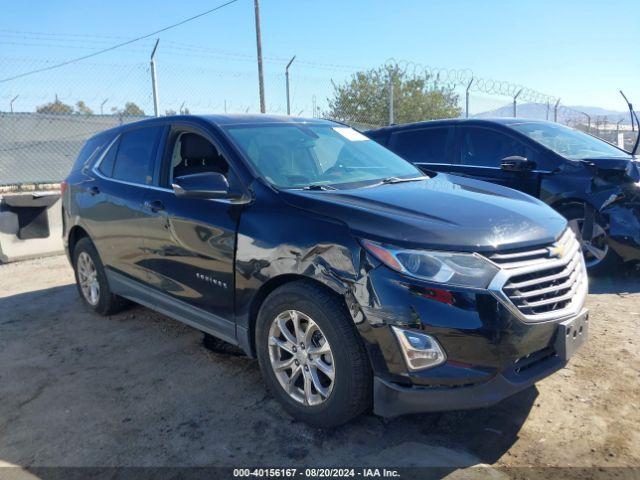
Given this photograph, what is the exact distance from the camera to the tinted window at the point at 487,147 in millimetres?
5938

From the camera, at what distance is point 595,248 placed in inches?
215

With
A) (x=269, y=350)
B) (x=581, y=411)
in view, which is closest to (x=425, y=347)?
(x=269, y=350)

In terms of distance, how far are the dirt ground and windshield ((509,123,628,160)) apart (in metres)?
2.11

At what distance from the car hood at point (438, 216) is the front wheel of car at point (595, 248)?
2.57 meters

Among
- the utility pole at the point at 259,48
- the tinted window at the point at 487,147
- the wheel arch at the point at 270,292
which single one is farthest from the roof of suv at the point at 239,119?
the utility pole at the point at 259,48

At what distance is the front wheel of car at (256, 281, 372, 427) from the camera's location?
260cm

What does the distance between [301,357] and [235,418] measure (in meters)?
0.59

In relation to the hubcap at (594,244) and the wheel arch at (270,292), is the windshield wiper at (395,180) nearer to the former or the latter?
the wheel arch at (270,292)

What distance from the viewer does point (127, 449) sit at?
110 inches

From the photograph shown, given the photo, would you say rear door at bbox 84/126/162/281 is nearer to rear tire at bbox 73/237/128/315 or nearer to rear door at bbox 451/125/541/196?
rear tire at bbox 73/237/128/315

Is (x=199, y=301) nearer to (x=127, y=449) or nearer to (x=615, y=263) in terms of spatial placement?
(x=127, y=449)

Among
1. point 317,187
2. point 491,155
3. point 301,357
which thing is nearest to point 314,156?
point 317,187

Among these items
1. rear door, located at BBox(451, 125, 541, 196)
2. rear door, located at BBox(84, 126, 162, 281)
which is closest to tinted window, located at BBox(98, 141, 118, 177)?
rear door, located at BBox(84, 126, 162, 281)

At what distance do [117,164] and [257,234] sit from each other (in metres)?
2.14
